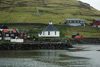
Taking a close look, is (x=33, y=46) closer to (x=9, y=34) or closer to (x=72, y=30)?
(x=9, y=34)

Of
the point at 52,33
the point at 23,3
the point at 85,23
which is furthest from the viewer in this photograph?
the point at 23,3

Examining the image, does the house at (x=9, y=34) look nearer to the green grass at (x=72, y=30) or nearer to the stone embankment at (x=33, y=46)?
the stone embankment at (x=33, y=46)

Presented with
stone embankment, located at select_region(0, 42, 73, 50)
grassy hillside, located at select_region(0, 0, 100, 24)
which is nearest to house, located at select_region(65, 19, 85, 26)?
grassy hillside, located at select_region(0, 0, 100, 24)

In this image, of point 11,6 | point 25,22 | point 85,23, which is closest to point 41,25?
point 25,22

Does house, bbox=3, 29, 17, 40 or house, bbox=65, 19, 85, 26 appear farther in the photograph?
house, bbox=65, 19, 85, 26

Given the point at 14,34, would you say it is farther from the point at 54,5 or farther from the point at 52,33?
the point at 54,5

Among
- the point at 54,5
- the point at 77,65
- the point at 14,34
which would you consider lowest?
the point at 54,5

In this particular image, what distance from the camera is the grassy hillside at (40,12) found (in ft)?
478

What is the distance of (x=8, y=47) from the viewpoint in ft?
255

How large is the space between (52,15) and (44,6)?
2901cm

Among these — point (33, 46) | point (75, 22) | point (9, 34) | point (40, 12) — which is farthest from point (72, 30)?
point (33, 46)

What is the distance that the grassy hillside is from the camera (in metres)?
146

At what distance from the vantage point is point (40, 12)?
165625mm

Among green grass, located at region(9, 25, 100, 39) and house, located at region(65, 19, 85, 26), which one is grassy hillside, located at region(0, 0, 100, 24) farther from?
green grass, located at region(9, 25, 100, 39)
